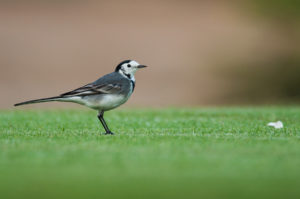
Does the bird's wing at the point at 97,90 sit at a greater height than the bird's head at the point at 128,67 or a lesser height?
lesser

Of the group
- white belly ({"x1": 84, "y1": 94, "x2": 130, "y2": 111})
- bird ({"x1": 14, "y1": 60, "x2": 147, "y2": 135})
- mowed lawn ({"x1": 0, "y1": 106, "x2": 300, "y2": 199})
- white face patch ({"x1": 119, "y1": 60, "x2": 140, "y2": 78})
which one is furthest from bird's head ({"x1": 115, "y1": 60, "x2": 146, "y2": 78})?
mowed lawn ({"x1": 0, "y1": 106, "x2": 300, "y2": 199})

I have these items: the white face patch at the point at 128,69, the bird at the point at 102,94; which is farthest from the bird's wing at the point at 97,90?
the white face patch at the point at 128,69

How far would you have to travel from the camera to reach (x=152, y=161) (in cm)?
532

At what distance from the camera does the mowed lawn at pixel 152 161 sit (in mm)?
4211

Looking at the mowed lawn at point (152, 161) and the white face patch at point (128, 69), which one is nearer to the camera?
the mowed lawn at point (152, 161)

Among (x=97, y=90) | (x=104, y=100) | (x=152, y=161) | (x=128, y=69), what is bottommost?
(x=152, y=161)

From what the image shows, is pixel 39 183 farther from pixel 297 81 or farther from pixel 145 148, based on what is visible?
pixel 297 81

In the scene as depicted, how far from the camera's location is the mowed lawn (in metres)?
4.21

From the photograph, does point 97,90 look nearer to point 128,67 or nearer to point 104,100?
point 104,100

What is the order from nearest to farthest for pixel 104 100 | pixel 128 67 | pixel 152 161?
pixel 152 161, pixel 104 100, pixel 128 67

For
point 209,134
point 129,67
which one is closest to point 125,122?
point 129,67

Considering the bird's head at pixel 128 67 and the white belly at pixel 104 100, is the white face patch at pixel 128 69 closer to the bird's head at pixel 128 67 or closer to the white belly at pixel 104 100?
the bird's head at pixel 128 67

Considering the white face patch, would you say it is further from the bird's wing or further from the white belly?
the white belly

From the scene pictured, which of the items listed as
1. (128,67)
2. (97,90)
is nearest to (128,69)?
(128,67)
